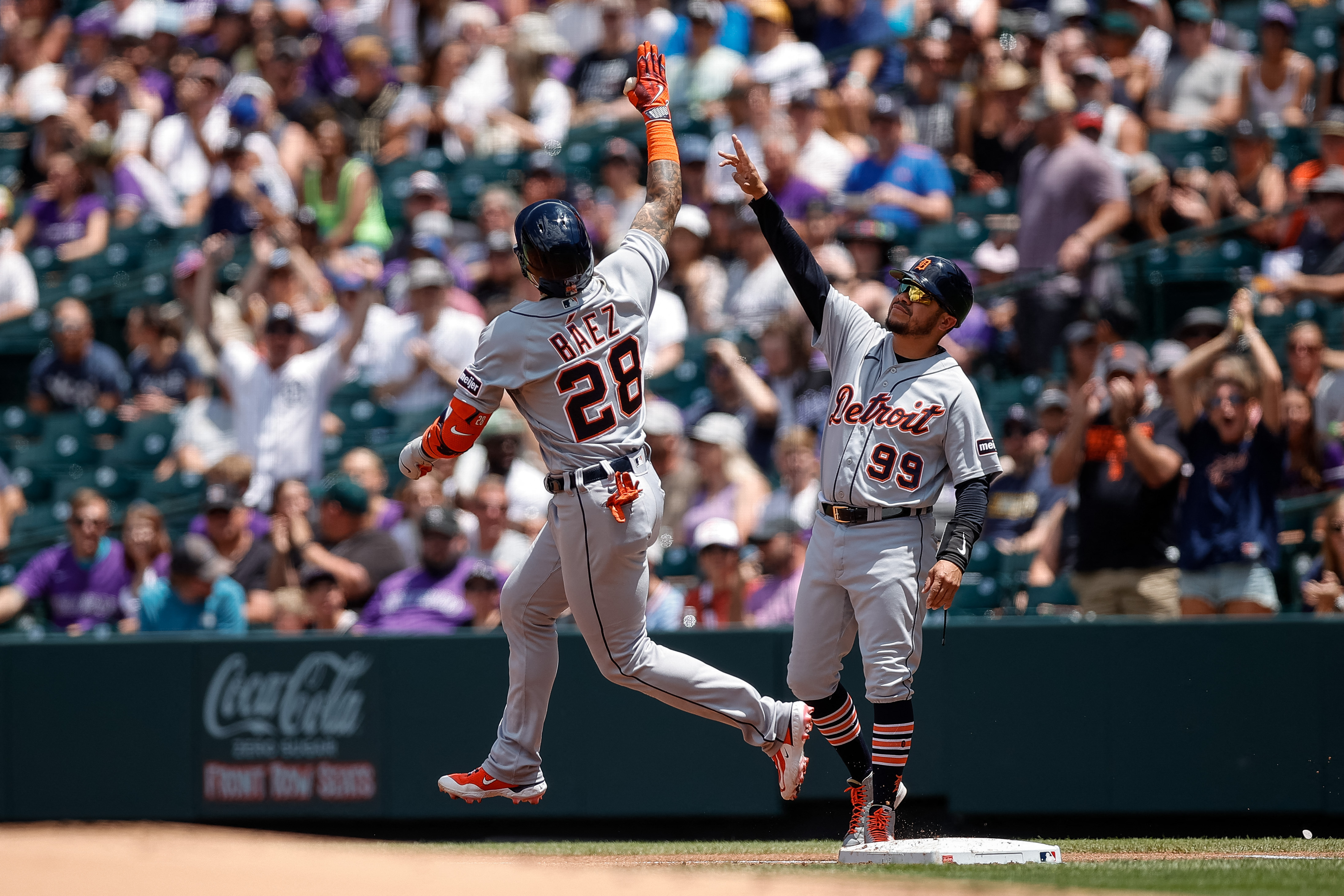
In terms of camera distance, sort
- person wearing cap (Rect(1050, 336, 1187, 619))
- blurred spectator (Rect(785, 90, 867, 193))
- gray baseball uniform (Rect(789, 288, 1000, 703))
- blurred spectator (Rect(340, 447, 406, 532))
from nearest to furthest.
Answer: gray baseball uniform (Rect(789, 288, 1000, 703)) < person wearing cap (Rect(1050, 336, 1187, 619)) < blurred spectator (Rect(340, 447, 406, 532)) < blurred spectator (Rect(785, 90, 867, 193))

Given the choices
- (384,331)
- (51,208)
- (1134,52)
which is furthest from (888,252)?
(51,208)

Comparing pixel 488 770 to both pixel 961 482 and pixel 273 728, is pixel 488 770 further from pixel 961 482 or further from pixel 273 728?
Answer: pixel 273 728

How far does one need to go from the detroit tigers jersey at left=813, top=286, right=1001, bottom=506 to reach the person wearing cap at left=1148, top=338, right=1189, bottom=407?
2845 mm

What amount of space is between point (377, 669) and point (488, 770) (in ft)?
9.37

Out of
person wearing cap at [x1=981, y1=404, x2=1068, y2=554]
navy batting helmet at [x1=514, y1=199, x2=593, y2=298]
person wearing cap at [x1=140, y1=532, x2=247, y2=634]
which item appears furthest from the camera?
person wearing cap at [x1=140, y1=532, x2=247, y2=634]

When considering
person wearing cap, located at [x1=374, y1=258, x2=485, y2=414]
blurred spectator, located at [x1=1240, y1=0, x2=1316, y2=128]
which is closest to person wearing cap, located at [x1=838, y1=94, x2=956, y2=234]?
blurred spectator, located at [x1=1240, y1=0, x2=1316, y2=128]

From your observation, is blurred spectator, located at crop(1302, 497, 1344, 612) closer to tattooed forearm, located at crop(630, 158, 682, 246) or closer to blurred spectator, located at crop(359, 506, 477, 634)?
tattooed forearm, located at crop(630, 158, 682, 246)

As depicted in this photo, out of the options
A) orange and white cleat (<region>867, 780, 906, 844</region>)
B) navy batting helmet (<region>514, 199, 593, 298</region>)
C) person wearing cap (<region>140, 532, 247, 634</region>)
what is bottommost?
orange and white cleat (<region>867, 780, 906, 844</region>)

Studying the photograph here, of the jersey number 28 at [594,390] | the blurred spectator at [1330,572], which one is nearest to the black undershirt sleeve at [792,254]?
the jersey number 28 at [594,390]

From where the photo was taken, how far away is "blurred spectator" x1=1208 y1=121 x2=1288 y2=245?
9820mm

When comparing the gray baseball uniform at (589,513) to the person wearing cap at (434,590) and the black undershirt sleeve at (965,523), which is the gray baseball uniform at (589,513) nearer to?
the black undershirt sleeve at (965,523)

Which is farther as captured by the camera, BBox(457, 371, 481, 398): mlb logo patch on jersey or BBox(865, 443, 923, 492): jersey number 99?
BBox(865, 443, 923, 492): jersey number 99

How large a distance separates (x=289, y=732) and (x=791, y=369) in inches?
135

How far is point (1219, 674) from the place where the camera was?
745 cm
